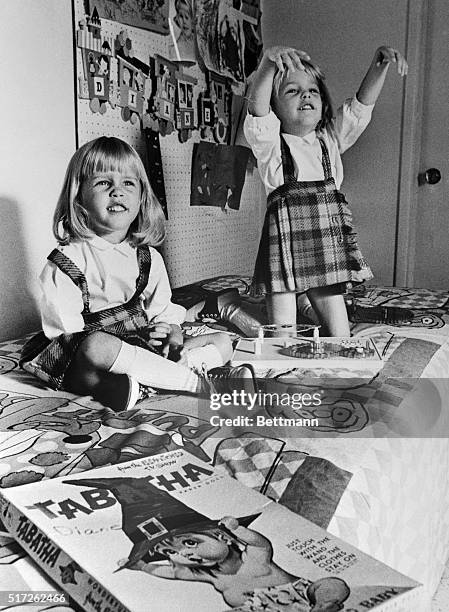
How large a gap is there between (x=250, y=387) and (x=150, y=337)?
0.17m

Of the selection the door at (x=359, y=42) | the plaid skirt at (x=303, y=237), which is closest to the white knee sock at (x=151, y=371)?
the plaid skirt at (x=303, y=237)

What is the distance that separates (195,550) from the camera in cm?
48

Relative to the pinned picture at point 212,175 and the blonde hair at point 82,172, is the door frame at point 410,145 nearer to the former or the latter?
the pinned picture at point 212,175

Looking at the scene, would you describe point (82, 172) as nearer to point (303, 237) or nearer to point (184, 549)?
point (303, 237)

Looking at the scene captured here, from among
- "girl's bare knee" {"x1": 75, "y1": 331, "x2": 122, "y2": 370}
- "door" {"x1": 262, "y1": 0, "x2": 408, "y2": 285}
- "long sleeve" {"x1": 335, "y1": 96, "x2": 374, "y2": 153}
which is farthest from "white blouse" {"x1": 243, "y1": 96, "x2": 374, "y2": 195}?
"girl's bare knee" {"x1": 75, "y1": 331, "x2": 122, "y2": 370}

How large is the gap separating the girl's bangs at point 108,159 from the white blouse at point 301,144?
0.19 metres

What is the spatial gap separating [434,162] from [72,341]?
2.82 ft

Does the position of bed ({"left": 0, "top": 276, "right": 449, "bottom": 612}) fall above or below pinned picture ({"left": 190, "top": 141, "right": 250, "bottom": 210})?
below

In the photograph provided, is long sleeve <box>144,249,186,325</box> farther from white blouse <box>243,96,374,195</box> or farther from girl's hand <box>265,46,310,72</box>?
girl's hand <box>265,46,310,72</box>

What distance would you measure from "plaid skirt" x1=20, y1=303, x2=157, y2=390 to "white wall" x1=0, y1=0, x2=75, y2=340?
0.50 ft

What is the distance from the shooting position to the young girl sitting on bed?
860mm

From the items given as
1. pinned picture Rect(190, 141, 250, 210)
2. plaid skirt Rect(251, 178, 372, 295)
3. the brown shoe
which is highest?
pinned picture Rect(190, 141, 250, 210)

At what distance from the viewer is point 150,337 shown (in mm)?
944

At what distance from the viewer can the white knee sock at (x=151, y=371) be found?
0.85m
